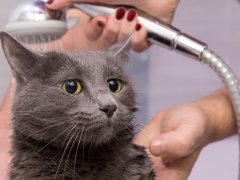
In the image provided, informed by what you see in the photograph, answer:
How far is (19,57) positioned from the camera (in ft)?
2.69

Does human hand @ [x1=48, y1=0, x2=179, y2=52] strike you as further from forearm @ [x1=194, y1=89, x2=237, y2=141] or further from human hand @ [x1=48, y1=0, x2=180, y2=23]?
forearm @ [x1=194, y1=89, x2=237, y2=141]

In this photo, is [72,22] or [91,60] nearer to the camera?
[91,60]

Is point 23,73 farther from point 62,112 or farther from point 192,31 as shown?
point 192,31

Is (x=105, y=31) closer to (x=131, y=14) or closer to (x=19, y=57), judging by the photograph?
(x=131, y=14)

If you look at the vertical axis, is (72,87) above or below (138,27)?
below

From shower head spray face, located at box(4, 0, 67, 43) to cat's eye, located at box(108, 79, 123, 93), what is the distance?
0.35 metres

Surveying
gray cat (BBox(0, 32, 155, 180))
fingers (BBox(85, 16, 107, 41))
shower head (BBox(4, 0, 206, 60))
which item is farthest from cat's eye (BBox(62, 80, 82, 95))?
fingers (BBox(85, 16, 107, 41))

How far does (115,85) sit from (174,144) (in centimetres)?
18

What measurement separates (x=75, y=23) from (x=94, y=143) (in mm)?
615

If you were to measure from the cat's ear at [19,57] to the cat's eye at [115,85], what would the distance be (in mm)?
140

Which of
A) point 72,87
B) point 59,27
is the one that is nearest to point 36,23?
point 59,27

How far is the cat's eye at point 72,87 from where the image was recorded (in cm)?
79

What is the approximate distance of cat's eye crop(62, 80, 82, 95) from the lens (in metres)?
0.79

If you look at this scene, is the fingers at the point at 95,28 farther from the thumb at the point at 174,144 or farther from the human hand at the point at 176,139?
the thumb at the point at 174,144
